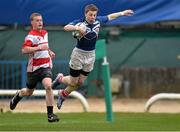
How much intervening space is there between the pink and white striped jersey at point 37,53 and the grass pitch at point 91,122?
3.36 feet

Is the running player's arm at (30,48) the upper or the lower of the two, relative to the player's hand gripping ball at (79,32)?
lower

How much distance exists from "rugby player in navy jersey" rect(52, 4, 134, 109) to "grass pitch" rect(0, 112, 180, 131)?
780 mm

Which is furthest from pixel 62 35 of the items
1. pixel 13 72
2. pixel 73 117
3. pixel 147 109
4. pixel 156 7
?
pixel 73 117

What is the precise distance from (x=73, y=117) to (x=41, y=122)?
1.63 meters

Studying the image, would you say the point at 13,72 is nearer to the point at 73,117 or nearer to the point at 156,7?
the point at 156,7

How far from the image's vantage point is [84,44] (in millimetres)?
14055

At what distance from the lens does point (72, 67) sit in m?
14.6

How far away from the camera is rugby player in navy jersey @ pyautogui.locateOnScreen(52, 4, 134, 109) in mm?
13608

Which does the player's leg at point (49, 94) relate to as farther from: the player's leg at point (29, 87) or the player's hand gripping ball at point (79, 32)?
the player's hand gripping ball at point (79, 32)

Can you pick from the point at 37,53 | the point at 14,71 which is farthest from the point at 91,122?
the point at 14,71

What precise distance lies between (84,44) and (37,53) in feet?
3.37

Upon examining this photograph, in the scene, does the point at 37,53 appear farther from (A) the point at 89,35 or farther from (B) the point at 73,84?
(B) the point at 73,84

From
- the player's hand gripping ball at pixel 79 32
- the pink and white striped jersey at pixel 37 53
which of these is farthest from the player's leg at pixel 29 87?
the player's hand gripping ball at pixel 79 32

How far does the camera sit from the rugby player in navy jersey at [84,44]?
44.6ft
